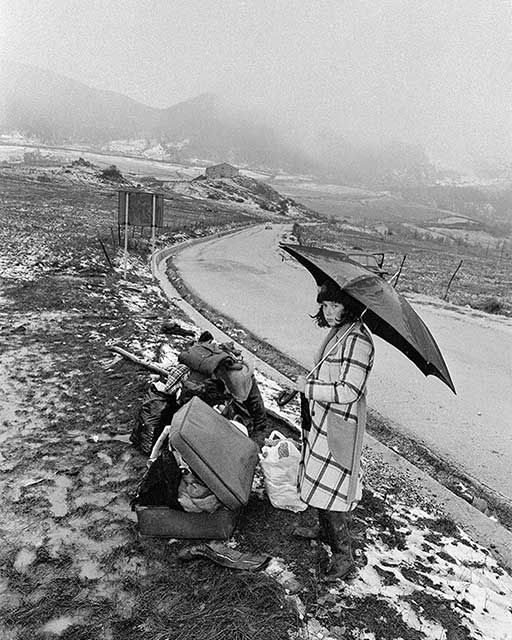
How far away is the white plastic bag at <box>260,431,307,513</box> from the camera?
4.06 metres

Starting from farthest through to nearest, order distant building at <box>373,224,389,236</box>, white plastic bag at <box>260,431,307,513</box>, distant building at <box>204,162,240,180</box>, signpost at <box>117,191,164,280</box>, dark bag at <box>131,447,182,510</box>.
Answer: distant building at <box>204,162,240,180</box> → distant building at <box>373,224,389,236</box> → signpost at <box>117,191,164,280</box> → white plastic bag at <box>260,431,307,513</box> → dark bag at <box>131,447,182,510</box>

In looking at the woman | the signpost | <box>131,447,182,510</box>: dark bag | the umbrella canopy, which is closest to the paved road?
the signpost

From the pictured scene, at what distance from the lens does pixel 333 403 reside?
3.19 m

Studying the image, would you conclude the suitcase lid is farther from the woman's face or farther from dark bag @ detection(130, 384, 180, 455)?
the woman's face

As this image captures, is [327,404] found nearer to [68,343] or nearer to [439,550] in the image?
[439,550]

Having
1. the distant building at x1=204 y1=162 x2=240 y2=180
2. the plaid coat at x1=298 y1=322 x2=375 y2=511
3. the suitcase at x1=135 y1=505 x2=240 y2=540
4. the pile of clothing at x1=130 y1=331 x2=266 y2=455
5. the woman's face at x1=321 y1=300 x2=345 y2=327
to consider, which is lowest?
the distant building at x1=204 y1=162 x2=240 y2=180

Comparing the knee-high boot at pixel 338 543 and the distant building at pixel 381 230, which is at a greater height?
the knee-high boot at pixel 338 543

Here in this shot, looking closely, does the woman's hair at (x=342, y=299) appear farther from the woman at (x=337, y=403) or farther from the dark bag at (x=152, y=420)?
the dark bag at (x=152, y=420)

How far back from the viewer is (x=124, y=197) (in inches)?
579

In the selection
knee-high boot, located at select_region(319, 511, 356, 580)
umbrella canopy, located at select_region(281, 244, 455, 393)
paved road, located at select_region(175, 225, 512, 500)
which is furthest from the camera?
paved road, located at select_region(175, 225, 512, 500)

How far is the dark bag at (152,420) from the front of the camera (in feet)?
15.8

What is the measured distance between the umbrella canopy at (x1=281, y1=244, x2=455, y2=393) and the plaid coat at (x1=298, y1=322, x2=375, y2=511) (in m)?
0.19

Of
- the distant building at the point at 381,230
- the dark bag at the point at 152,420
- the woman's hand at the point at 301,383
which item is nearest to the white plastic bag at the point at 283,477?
the woman's hand at the point at 301,383

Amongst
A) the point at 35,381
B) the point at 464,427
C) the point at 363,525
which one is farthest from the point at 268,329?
the point at 363,525
